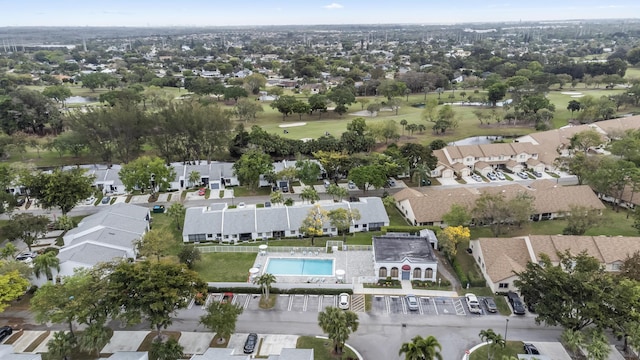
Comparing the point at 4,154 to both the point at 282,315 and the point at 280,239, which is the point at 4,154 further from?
the point at 282,315

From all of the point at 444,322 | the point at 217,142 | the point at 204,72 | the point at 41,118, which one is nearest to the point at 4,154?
the point at 41,118

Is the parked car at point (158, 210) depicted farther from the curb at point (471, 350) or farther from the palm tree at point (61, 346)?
the curb at point (471, 350)

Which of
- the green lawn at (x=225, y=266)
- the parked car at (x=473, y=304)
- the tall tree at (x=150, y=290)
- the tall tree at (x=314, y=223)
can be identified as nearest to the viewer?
the tall tree at (x=150, y=290)

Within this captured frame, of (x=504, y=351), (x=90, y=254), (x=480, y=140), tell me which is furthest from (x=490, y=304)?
(x=480, y=140)

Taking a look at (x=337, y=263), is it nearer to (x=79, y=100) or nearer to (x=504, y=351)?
(x=504, y=351)

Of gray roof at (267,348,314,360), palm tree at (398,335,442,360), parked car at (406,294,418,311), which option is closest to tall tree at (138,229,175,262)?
gray roof at (267,348,314,360)

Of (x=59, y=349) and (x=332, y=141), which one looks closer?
(x=59, y=349)

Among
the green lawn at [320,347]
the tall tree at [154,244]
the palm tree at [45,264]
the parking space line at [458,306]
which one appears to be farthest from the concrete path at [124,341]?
the parking space line at [458,306]
